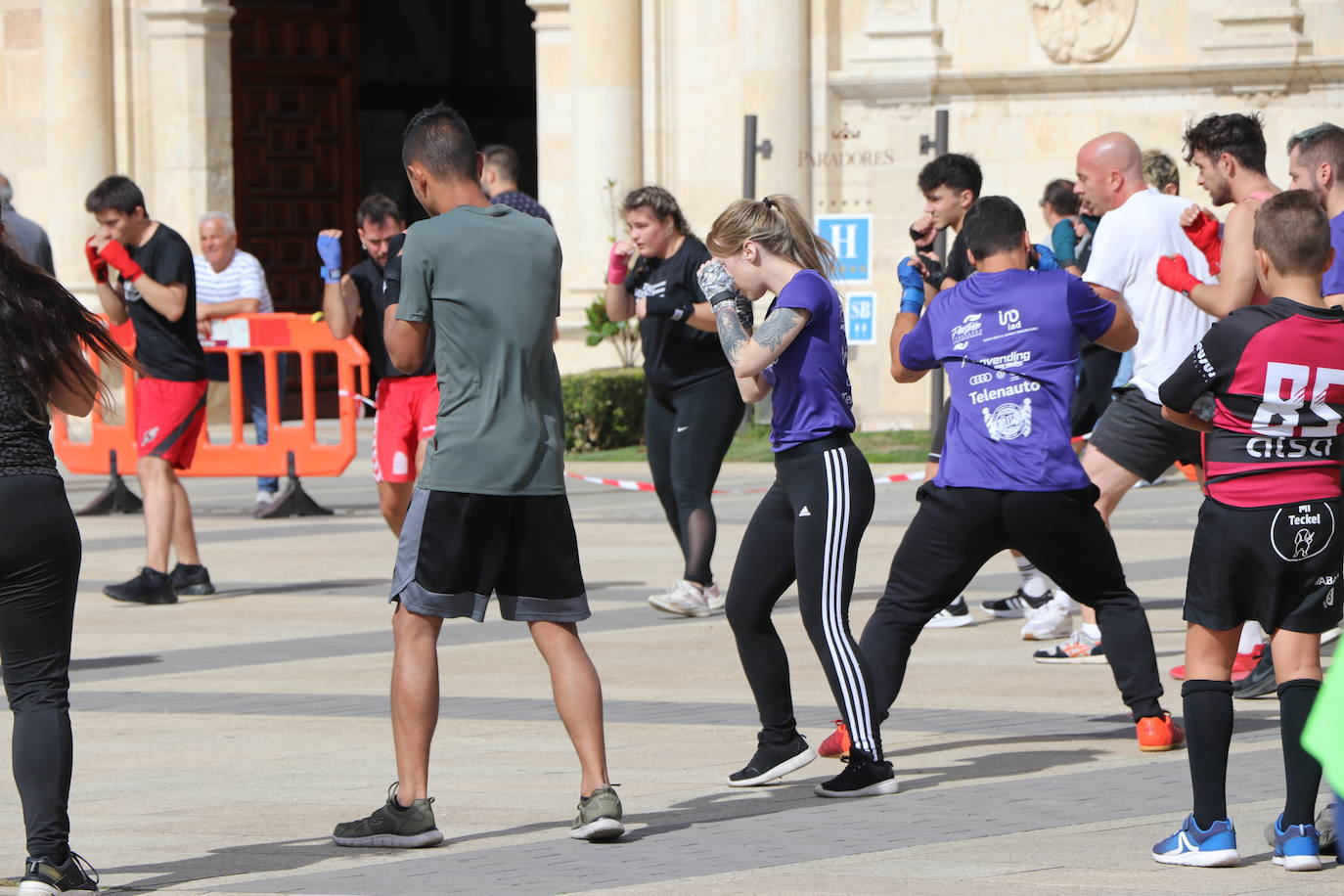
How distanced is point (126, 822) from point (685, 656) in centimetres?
332

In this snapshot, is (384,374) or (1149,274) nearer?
(1149,274)

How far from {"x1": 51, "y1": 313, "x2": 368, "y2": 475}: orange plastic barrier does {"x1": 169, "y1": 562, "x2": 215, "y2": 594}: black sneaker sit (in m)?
3.74

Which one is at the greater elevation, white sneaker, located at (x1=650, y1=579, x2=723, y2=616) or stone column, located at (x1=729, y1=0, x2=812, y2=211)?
stone column, located at (x1=729, y1=0, x2=812, y2=211)

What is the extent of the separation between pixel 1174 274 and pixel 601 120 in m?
14.8

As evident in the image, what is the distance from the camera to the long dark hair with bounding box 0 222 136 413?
573 cm

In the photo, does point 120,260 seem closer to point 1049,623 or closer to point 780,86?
point 1049,623

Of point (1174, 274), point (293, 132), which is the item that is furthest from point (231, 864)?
point (293, 132)

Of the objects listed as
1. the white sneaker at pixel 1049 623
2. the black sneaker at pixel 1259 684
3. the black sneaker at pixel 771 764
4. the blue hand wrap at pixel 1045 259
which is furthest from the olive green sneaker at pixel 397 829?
the white sneaker at pixel 1049 623

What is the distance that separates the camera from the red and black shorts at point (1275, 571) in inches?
234

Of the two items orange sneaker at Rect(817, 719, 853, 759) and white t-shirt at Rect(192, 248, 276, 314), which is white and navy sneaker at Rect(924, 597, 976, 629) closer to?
orange sneaker at Rect(817, 719, 853, 759)

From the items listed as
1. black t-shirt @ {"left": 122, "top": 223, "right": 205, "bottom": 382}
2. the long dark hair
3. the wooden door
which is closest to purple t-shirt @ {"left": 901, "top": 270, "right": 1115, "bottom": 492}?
the long dark hair

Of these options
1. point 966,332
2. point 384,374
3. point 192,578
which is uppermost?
point 966,332

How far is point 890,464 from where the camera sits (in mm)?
17578

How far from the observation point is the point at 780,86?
20.8 metres
